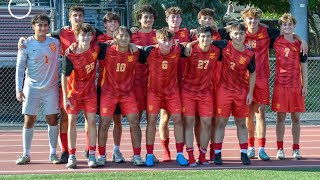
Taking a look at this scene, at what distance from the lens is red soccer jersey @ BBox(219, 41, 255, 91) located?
30.2 ft

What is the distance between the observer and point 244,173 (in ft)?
27.9

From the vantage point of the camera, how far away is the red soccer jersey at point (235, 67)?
9219 millimetres

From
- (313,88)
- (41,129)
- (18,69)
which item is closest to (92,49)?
(18,69)

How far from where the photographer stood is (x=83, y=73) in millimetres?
9070

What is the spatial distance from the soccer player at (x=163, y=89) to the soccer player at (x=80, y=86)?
0.72 metres

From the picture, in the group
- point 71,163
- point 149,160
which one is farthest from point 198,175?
point 71,163

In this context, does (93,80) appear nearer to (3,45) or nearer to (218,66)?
(218,66)

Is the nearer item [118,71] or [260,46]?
[118,71]

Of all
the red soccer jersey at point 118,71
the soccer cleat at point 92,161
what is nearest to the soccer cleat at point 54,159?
the soccer cleat at point 92,161

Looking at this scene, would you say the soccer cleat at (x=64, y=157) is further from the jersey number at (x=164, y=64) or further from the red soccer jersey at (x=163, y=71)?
the jersey number at (x=164, y=64)

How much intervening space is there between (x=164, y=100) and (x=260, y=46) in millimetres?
1618

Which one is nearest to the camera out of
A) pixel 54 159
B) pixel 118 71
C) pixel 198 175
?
pixel 198 175

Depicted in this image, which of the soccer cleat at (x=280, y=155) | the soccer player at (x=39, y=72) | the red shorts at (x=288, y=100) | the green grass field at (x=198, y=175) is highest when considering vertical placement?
the soccer player at (x=39, y=72)

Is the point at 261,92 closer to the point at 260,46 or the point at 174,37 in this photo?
the point at 260,46
